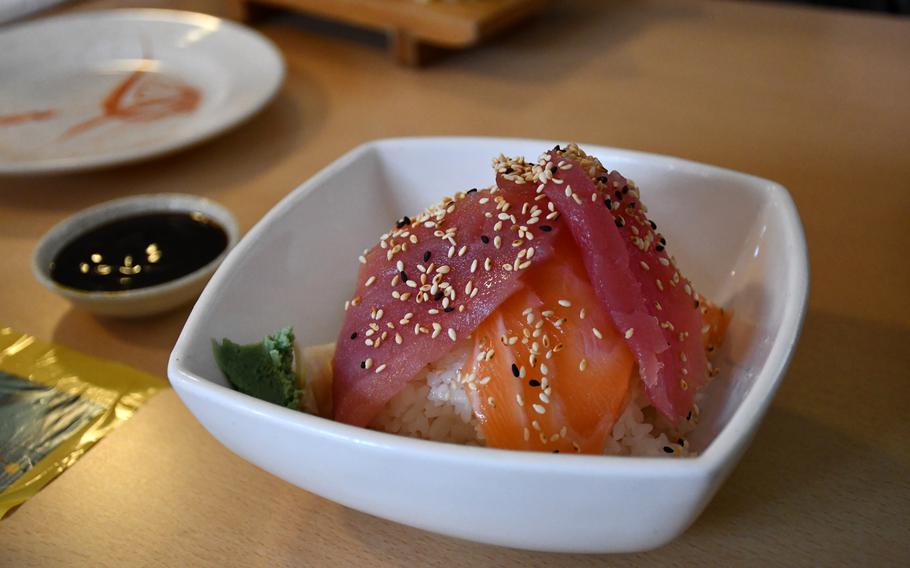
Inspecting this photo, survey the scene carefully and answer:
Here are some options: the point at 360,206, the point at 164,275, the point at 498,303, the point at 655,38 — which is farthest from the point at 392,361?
the point at 655,38

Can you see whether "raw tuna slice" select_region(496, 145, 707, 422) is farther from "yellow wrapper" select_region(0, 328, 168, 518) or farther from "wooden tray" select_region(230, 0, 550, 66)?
"wooden tray" select_region(230, 0, 550, 66)

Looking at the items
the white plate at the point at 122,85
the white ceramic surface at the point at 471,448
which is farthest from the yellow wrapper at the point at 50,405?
the white plate at the point at 122,85

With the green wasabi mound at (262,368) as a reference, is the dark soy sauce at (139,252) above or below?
below

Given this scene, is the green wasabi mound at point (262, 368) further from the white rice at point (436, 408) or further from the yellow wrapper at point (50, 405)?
the yellow wrapper at point (50, 405)

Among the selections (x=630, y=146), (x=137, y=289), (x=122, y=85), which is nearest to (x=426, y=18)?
(x=630, y=146)

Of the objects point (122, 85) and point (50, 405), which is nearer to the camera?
point (50, 405)

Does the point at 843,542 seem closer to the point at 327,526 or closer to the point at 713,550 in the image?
the point at 713,550

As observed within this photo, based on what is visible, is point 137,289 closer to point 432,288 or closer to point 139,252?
point 139,252
